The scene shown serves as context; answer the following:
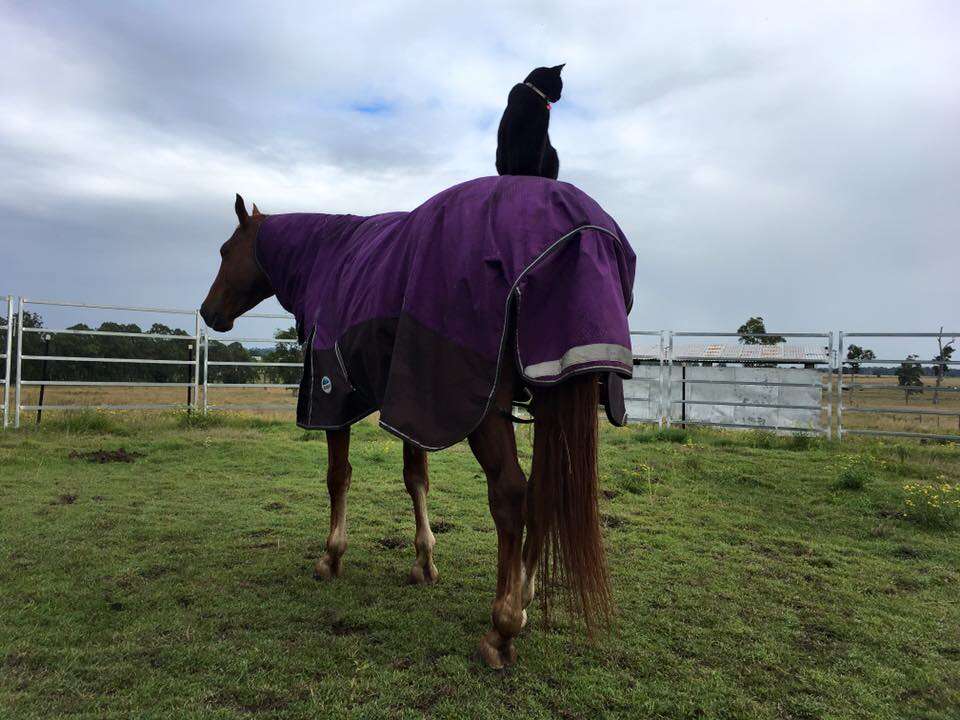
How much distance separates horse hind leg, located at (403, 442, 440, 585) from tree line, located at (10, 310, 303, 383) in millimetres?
6899

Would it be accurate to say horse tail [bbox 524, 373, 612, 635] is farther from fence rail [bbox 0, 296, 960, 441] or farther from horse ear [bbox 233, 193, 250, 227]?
fence rail [bbox 0, 296, 960, 441]

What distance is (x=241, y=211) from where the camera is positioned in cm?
358

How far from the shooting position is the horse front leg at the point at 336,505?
2.96 meters

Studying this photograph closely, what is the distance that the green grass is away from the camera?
73.9 inches

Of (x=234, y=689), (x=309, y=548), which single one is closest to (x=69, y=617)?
(x=234, y=689)

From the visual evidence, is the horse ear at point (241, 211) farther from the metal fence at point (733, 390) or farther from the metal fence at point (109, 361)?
the metal fence at point (733, 390)

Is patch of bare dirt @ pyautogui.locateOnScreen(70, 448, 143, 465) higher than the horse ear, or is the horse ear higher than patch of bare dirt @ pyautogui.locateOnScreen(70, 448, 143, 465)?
the horse ear

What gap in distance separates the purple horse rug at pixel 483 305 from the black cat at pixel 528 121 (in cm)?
33

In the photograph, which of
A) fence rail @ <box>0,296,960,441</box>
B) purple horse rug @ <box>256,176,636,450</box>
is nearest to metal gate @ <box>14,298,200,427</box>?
fence rail @ <box>0,296,960,441</box>

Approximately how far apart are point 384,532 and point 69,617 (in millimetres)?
1744

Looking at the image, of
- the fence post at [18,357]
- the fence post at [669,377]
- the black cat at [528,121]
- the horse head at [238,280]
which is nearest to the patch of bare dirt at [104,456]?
the fence post at [18,357]

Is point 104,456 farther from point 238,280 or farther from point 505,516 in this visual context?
point 505,516

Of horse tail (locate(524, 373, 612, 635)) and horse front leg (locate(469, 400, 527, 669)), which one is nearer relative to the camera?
horse tail (locate(524, 373, 612, 635))

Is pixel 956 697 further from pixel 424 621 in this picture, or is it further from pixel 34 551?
pixel 34 551
